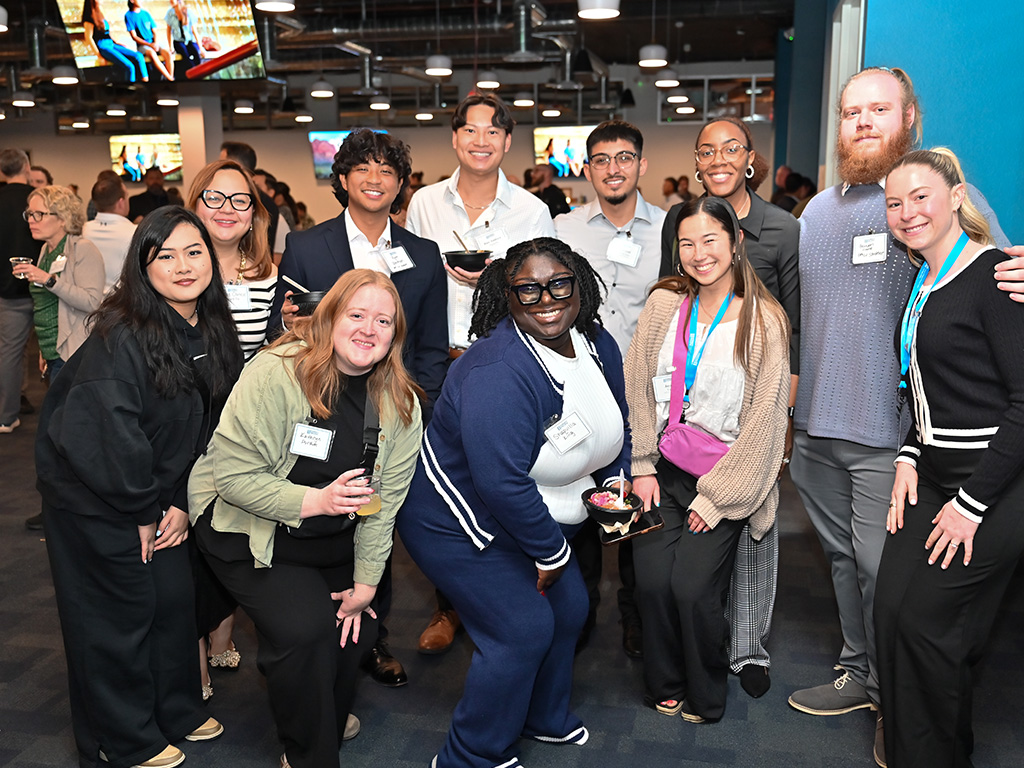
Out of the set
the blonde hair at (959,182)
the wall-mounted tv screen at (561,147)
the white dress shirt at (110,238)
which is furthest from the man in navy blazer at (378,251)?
the wall-mounted tv screen at (561,147)

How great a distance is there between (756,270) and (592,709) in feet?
5.07

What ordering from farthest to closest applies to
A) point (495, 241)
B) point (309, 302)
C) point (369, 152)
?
point (495, 241), point (369, 152), point (309, 302)

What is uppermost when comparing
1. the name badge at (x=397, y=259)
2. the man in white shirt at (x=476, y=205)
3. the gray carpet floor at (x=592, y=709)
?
the man in white shirt at (x=476, y=205)

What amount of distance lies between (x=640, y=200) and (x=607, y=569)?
1.77 meters

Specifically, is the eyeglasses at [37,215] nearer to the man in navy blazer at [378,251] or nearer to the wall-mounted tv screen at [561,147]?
the man in navy blazer at [378,251]

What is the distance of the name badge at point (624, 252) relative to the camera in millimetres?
3389

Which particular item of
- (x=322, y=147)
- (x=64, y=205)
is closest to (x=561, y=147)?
(x=322, y=147)

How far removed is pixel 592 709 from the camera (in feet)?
9.62

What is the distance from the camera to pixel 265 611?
2361 millimetres

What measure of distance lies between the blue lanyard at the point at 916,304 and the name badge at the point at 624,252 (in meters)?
1.18

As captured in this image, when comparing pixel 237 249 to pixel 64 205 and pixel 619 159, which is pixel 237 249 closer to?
pixel 619 159

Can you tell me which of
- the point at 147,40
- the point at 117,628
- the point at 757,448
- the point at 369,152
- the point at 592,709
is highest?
Result: the point at 147,40

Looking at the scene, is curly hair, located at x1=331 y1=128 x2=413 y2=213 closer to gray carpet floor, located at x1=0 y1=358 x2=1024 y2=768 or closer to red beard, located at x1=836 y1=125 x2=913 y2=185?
red beard, located at x1=836 y1=125 x2=913 y2=185

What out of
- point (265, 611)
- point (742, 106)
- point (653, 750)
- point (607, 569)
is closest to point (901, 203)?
point (653, 750)
